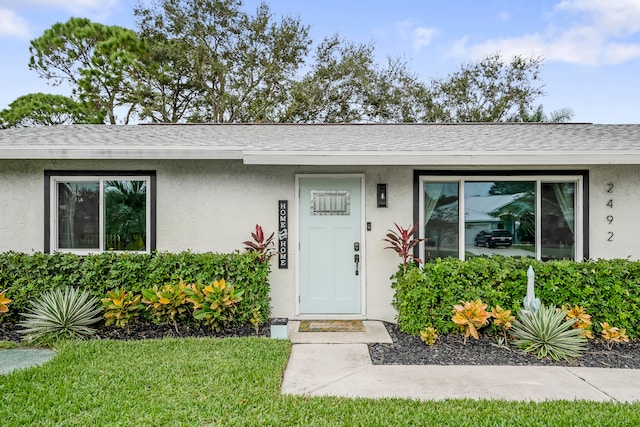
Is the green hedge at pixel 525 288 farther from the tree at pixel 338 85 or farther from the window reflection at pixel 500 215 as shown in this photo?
the tree at pixel 338 85

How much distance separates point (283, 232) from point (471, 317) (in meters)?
2.91

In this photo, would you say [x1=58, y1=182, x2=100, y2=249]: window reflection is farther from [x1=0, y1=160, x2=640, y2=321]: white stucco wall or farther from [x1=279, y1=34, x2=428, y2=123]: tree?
[x1=279, y1=34, x2=428, y2=123]: tree

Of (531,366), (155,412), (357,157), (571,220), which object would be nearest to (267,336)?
(155,412)

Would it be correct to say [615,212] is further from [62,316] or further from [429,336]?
[62,316]

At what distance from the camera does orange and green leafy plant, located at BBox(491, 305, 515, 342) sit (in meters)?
4.98

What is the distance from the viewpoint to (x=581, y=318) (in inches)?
195

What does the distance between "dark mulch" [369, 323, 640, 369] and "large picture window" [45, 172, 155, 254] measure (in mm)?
3960

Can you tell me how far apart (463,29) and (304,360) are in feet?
51.2

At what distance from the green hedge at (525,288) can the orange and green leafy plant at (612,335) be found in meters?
0.10

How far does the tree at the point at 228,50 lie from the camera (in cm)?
1936

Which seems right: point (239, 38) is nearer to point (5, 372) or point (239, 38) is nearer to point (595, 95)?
point (595, 95)

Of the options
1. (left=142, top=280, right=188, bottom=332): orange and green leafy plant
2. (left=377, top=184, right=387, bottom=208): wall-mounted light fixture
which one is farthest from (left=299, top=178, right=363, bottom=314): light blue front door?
(left=142, top=280, right=188, bottom=332): orange and green leafy plant

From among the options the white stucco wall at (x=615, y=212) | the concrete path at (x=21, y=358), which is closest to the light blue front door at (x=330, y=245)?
the concrete path at (x=21, y=358)

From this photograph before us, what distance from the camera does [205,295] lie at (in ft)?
17.4
